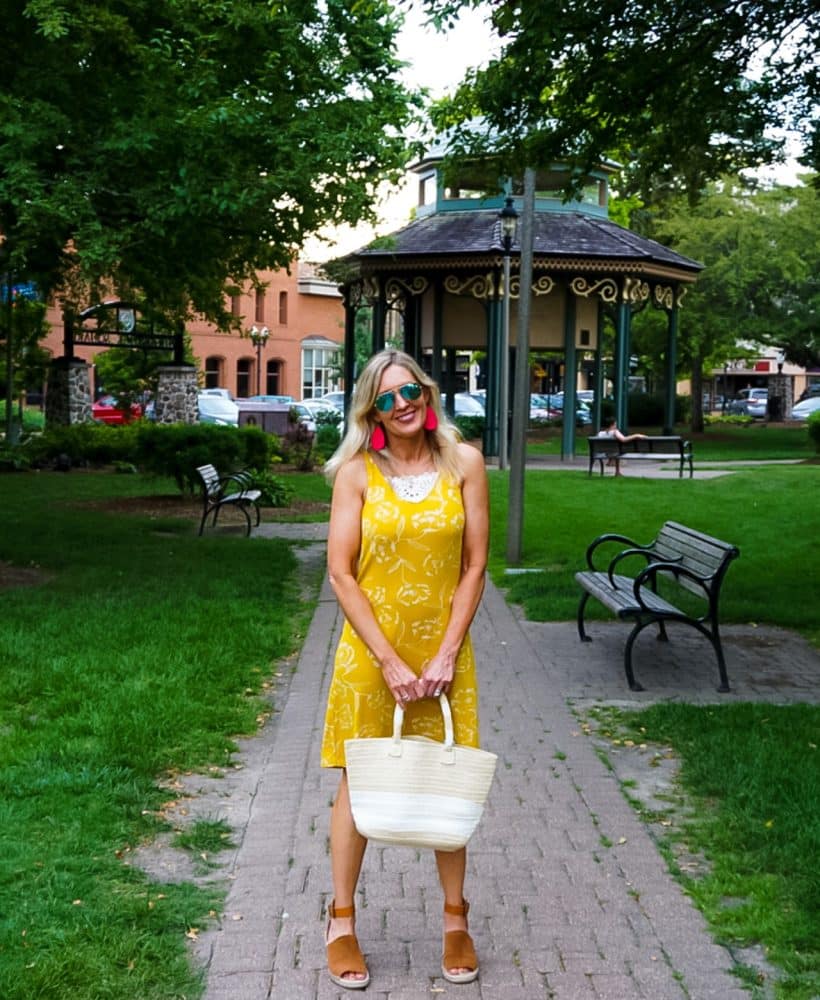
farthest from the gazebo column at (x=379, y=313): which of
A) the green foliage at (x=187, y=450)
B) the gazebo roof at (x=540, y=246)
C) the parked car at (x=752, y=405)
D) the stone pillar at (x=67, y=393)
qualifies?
the parked car at (x=752, y=405)

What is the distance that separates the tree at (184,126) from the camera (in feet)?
35.6

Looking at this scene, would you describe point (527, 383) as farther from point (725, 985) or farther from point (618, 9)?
point (725, 985)

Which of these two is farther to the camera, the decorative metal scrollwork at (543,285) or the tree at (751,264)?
the tree at (751,264)

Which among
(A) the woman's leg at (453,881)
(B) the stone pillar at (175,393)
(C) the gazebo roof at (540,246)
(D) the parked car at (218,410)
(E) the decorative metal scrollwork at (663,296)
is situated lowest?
(A) the woman's leg at (453,881)

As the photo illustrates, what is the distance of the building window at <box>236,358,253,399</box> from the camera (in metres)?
72.8

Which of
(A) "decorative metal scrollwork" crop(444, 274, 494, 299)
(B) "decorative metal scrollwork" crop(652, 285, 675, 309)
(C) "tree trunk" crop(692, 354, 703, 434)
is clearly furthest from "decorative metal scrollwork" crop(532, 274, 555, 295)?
(C) "tree trunk" crop(692, 354, 703, 434)

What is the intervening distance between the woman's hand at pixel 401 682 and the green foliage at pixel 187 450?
15320mm

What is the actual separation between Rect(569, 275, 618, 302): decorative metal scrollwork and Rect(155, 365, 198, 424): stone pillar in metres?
9.41

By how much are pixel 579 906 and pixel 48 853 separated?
6.18 ft

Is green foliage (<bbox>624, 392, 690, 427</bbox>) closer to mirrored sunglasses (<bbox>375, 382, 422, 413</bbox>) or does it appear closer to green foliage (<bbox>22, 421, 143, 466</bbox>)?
green foliage (<bbox>22, 421, 143, 466</bbox>)

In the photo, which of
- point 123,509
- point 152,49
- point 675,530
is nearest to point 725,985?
point 675,530

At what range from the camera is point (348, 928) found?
4.02 metres

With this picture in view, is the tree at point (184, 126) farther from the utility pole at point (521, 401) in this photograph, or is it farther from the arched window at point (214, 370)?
the arched window at point (214, 370)

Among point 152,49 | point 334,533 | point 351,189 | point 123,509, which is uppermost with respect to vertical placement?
point 152,49
